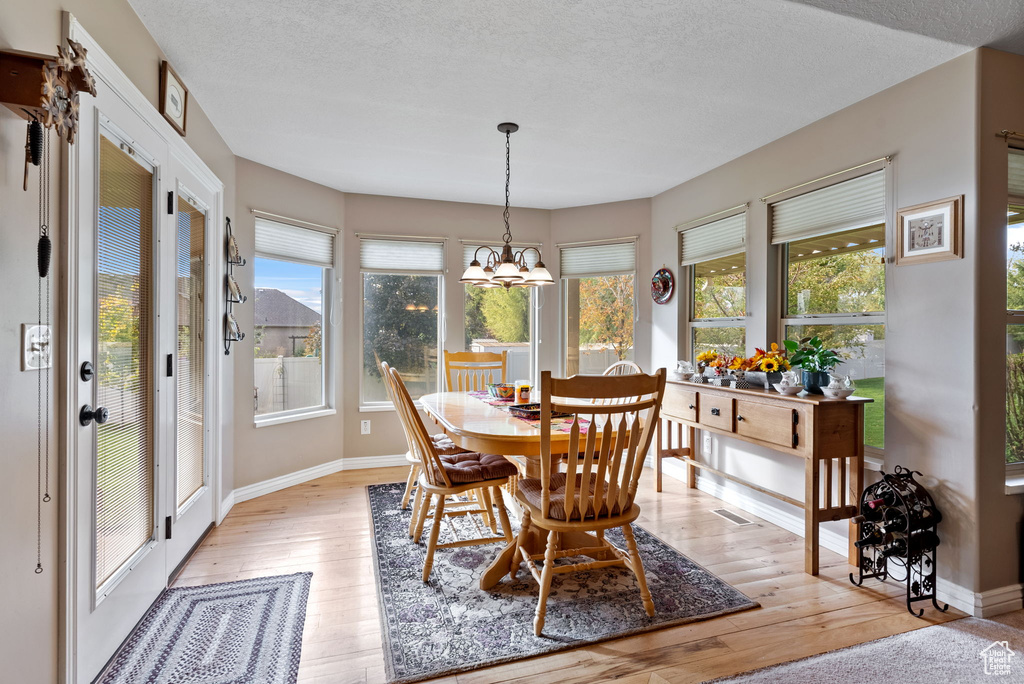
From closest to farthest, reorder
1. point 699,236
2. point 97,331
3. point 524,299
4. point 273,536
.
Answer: point 97,331
point 273,536
point 699,236
point 524,299

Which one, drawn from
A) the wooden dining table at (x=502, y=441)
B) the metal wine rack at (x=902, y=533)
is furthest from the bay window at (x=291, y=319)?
the metal wine rack at (x=902, y=533)

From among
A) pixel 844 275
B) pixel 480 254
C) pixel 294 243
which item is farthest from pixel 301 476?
pixel 844 275

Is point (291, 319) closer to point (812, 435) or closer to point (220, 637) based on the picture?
point (220, 637)

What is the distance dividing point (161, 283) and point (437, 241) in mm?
2678

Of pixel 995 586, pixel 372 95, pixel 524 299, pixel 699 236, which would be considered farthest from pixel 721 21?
pixel 524 299

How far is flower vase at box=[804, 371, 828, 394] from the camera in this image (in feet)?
9.01

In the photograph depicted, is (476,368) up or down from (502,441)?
up

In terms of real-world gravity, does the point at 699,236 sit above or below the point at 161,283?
above

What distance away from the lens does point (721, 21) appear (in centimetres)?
207

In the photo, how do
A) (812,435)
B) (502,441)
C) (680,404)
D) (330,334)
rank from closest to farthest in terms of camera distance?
(502,441) < (812,435) < (680,404) < (330,334)

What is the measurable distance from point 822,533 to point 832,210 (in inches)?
74.0

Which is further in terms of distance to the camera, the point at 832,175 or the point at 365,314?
the point at 365,314

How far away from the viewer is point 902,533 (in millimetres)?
2324

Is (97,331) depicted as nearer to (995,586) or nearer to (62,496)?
(62,496)
